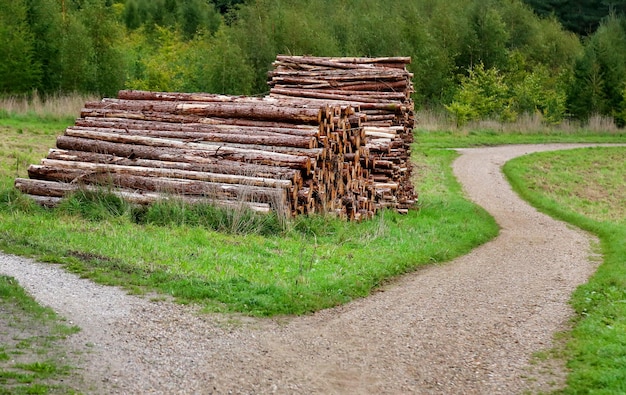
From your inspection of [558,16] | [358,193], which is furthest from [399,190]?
[558,16]

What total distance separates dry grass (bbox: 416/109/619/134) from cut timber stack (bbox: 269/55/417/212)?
19257 millimetres

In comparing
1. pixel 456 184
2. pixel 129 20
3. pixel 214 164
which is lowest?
pixel 456 184

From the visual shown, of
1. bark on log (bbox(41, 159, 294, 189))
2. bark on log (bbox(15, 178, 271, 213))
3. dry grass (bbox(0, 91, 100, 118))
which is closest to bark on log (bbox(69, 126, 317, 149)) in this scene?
bark on log (bbox(41, 159, 294, 189))

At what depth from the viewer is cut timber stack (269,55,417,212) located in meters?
21.0

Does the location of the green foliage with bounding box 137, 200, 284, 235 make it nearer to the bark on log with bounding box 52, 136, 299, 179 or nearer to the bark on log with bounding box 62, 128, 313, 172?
the bark on log with bounding box 52, 136, 299, 179

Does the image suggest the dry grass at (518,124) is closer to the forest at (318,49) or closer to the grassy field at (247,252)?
the forest at (318,49)

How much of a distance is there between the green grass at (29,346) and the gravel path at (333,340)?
209 mm

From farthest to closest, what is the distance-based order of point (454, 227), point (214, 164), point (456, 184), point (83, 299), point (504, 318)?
point (456, 184) → point (454, 227) → point (214, 164) → point (504, 318) → point (83, 299)

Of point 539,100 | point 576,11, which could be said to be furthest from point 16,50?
point 576,11

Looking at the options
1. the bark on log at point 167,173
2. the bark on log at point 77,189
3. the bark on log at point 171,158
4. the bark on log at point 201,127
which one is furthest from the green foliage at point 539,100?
the bark on log at point 77,189

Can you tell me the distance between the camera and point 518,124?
45.5 metres

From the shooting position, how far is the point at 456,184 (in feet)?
91.4

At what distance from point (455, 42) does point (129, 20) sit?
23475mm

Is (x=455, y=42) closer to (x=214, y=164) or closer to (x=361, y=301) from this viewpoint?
(x=214, y=164)
